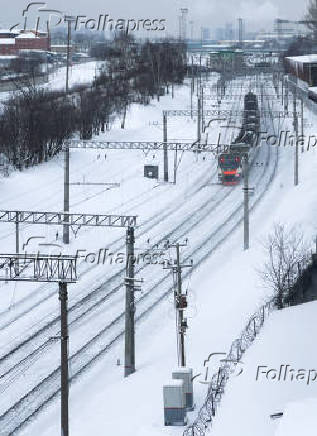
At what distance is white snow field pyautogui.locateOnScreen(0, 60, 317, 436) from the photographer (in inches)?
645

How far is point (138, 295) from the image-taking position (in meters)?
23.5

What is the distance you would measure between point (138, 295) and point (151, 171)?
17469 millimetres

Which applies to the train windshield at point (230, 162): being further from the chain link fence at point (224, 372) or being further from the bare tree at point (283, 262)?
the chain link fence at point (224, 372)

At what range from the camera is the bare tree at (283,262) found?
20750 mm

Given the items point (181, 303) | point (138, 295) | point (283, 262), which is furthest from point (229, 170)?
point (181, 303)

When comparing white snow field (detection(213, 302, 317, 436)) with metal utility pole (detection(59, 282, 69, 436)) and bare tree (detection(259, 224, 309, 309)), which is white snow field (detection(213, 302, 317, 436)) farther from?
metal utility pole (detection(59, 282, 69, 436))

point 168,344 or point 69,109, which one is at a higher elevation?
point 69,109

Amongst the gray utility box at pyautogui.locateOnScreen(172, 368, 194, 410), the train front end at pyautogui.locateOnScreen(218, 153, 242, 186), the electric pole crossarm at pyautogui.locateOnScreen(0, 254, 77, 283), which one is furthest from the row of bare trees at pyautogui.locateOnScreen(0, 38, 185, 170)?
the gray utility box at pyautogui.locateOnScreen(172, 368, 194, 410)

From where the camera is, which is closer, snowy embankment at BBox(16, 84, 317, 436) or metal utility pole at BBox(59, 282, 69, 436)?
metal utility pole at BBox(59, 282, 69, 436)

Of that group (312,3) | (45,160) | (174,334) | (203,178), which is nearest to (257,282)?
(174,334)

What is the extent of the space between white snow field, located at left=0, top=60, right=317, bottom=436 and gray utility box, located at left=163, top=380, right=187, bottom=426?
176 mm

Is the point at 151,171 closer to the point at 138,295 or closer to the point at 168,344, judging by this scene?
the point at 138,295

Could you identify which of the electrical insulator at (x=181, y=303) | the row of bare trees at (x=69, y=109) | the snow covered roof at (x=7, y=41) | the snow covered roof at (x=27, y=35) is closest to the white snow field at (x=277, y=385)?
the electrical insulator at (x=181, y=303)

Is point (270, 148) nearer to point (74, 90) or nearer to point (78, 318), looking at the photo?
point (74, 90)
